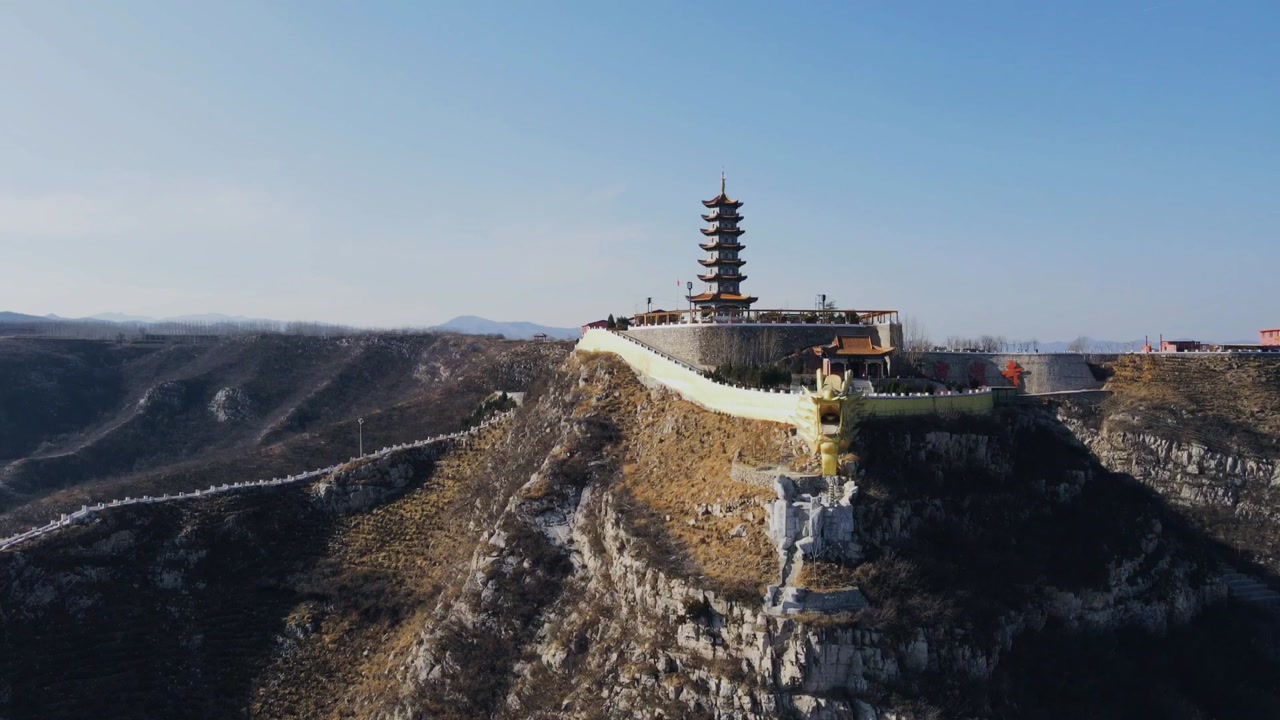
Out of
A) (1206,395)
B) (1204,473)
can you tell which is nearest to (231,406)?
(1204,473)

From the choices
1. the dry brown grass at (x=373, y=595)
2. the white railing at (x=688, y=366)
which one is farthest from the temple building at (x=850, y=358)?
the dry brown grass at (x=373, y=595)

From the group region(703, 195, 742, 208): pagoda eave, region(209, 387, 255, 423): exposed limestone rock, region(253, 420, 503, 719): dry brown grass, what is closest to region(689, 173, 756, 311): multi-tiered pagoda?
region(703, 195, 742, 208): pagoda eave

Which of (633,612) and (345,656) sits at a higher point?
(633,612)

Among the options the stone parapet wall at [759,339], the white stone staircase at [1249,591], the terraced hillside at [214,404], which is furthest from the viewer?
the terraced hillside at [214,404]

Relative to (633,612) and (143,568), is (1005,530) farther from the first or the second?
(143,568)

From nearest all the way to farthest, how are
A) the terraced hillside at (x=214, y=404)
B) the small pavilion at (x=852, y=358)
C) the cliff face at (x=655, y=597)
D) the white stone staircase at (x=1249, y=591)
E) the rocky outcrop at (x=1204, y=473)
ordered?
the cliff face at (x=655, y=597) → the white stone staircase at (x=1249, y=591) → the small pavilion at (x=852, y=358) → the rocky outcrop at (x=1204, y=473) → the terraced hillside at (x=214, y=404)

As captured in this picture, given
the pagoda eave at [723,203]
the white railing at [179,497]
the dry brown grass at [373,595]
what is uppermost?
the pagoda eave at [723,203]

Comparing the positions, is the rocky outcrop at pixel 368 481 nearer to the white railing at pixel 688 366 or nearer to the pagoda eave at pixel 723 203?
the white railing at pixel 688 366

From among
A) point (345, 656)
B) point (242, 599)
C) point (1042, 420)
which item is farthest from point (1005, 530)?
point (242, 599)

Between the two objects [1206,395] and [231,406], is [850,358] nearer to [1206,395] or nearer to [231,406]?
[1206,395]
